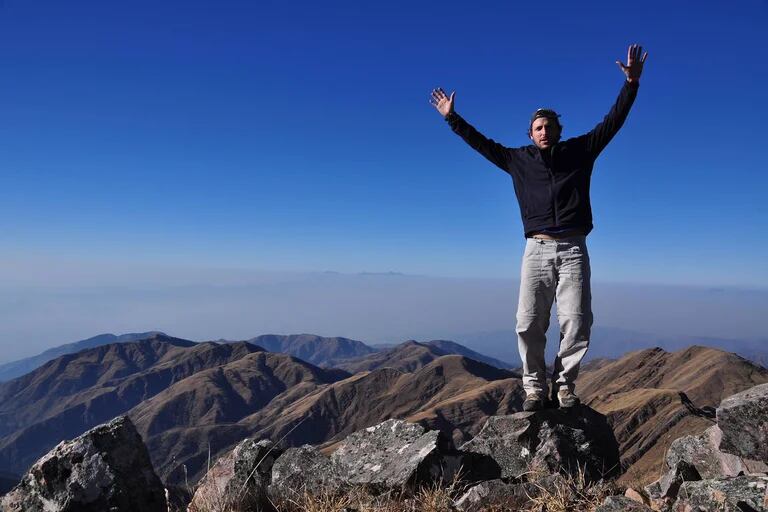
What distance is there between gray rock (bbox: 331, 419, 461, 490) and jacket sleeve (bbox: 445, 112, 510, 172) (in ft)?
12.6

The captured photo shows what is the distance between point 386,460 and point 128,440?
2845mm

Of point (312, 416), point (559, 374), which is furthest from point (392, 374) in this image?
point (559, 374)

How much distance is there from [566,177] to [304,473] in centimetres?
493

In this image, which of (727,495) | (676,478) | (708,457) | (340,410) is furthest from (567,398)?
(340,410)

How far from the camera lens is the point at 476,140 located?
8.04 metres

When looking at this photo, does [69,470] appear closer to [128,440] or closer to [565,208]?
[128,440]

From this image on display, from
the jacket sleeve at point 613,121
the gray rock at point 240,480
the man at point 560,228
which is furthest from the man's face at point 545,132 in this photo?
the gray rock at point 240,480

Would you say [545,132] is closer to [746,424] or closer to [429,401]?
[746,424]

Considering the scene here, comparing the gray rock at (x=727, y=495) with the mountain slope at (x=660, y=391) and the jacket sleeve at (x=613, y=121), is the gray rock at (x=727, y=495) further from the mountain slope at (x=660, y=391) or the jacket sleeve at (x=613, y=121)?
the mountain slope at (x=660, y=391)

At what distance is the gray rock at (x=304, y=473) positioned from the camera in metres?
6.35

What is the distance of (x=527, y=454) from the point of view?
7387 millimetres

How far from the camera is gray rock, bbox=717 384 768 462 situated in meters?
5.09

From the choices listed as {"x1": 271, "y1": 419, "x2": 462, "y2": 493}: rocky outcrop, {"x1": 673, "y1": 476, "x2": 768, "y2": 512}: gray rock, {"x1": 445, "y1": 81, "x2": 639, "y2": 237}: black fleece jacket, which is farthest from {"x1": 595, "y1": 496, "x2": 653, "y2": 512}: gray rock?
{"x1": 445, "y1": 81, "x2": 639, "y2": 237}: black fleece jacket

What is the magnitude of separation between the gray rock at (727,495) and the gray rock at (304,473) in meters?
3.50
